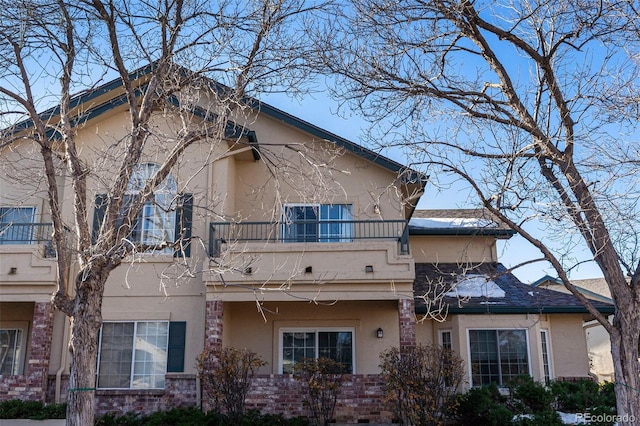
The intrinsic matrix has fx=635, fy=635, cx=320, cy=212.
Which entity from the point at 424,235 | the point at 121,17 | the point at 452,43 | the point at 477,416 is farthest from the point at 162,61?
the point at 424,235

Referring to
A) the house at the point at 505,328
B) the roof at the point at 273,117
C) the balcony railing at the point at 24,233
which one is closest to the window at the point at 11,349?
the balcony railing at the point at 24,233

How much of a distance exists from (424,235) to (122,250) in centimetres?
1135

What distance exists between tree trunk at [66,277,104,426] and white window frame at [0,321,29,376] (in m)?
8.32

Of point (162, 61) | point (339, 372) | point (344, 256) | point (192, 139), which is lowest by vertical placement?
point (339, 372)

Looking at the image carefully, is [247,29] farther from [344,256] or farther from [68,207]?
[68,207]

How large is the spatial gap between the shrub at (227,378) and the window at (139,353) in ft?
3.61

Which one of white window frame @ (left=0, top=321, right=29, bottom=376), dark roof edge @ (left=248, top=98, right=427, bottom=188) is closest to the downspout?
white window frame @ (left=0, top=321, right=29, bottom=376)

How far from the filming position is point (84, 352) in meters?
8.73

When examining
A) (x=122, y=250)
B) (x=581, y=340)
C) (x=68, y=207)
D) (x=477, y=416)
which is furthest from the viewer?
(x=581, y=340)

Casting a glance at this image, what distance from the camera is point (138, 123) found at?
992 cm

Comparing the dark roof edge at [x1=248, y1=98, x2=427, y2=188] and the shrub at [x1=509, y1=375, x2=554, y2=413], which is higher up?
the dark roof edge at [x1=248, y1=98, x2=427, y2=188]

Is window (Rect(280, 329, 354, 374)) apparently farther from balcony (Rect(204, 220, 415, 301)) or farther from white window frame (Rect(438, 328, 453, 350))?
white window frame (Rect(438, 328, 453, 350))

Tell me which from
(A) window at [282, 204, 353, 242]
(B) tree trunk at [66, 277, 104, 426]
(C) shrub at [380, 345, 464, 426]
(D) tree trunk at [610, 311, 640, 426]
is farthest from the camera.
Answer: (A) window at [282, 204, 353, 242]

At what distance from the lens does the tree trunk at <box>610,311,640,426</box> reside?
914 centimetres
